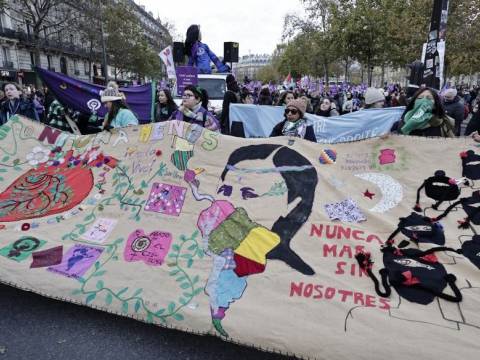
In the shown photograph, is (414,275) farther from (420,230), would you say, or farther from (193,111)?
(193,111)

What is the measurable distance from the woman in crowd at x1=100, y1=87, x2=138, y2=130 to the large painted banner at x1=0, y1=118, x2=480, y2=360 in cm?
46

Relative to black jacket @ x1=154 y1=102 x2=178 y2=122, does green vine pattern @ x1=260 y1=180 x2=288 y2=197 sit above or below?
below

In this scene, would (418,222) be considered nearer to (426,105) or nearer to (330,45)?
(426,105)

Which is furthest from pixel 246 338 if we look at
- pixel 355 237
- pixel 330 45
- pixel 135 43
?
pixel 135 43

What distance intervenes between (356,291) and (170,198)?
164 centimetres

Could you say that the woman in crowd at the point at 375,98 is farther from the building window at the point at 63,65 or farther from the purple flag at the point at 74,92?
the building window at the point at 63,65

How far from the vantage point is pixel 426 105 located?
381 centimetres

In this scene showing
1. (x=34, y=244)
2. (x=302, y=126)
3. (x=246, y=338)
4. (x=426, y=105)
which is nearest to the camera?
(x=246, y=338)

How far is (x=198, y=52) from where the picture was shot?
1138 centimetres

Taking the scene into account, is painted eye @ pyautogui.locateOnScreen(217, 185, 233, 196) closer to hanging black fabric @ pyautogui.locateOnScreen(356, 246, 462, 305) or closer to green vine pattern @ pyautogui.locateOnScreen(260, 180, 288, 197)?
green vine pattern @ pyautogui.locateOnScreen(260, 180, 288, 197)

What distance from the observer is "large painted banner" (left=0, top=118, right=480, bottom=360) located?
6.95ft

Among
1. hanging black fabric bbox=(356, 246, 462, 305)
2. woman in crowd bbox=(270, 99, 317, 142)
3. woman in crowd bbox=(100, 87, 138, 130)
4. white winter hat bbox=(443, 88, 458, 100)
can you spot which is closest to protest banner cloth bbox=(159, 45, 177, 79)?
woman in crowd bbox=(100, 87, 138, 130)

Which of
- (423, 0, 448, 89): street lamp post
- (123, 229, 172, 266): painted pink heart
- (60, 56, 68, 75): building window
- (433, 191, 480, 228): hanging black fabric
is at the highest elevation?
(60, 56, 68, 75): building window

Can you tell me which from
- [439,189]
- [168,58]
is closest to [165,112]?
[168,58]
